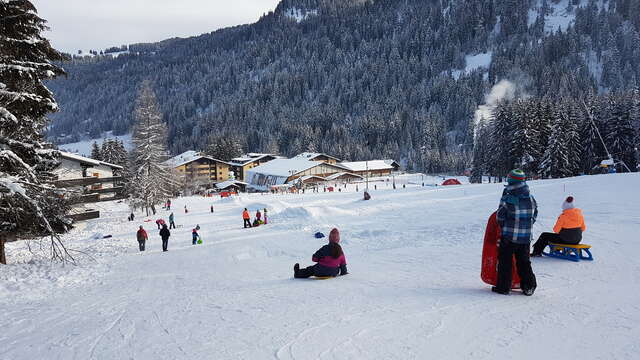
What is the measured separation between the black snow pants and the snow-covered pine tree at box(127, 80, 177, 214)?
119ft

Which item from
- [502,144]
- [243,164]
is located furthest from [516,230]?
[243,164]

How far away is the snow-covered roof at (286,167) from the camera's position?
84.8 metres

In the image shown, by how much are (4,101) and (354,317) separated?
387 inches

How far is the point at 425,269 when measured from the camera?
26.7 ft

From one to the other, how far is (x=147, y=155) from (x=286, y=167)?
53004 mm

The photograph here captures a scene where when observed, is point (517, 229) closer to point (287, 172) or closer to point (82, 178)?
point (82, 178)

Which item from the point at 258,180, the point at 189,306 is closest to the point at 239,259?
the point at 189,306

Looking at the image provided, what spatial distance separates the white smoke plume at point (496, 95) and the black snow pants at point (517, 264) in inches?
6764

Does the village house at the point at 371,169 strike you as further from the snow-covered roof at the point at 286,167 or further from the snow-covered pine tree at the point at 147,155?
the snow-covered pine tree at the point at 147,155

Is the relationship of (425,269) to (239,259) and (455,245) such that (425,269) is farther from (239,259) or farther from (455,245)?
(239,259)

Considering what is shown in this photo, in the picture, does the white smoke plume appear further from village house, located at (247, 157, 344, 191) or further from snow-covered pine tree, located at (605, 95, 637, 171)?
snow-covered pine tree, located at (605, 95, 637, 171)

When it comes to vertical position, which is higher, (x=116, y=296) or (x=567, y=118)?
(x=567, y=118)

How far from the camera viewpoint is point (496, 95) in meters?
174

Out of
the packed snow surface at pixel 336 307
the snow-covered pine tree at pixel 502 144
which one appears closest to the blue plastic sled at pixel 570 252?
the packed snow surface at pixel 336 307
